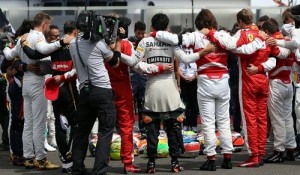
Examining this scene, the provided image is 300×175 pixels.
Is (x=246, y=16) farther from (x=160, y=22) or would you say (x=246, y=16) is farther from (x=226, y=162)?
(x=226, y=162)

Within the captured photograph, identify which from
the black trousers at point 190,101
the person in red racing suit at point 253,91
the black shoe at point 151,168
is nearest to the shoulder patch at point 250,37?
the person in red racing suit at point 253,91

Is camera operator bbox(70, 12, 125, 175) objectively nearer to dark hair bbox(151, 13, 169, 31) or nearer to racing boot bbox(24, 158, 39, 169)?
dark hair bbox(151, 13, 169, 31)

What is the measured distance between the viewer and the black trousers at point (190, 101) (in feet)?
46.6

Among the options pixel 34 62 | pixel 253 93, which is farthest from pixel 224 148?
pixel 34 62

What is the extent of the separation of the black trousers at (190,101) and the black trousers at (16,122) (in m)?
3.72

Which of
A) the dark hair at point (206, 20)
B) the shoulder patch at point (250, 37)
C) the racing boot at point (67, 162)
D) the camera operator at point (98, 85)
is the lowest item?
the racing boot at point (67, 162)

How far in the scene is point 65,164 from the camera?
34.3ft

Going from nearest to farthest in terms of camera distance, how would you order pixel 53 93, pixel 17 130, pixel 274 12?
pixel 53 93 → pixel 17 130 → pixel 274 12

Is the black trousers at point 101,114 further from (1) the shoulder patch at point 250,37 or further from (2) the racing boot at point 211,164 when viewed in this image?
(1) the shoulder patch at point 250,37

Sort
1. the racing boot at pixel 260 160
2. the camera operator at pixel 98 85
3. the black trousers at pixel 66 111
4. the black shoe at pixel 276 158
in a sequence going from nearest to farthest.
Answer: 1. the camera operator at pixel 98 85
2. the black trousers at pixel 66 111
3. the racing boot at pixel 260 160
4. the black shoe at pixel 276 158

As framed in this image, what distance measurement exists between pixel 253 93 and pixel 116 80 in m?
1.86

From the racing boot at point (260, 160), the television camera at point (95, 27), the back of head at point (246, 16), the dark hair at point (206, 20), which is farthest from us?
the racing boot at point (260, 160)

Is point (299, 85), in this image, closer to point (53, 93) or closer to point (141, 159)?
point (141, 159)

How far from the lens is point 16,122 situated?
11469 millimetres
